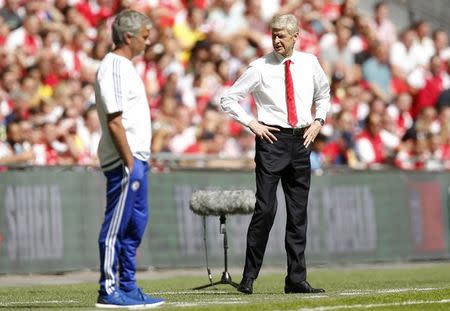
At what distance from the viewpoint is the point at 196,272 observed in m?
17.3

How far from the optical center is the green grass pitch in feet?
31.9

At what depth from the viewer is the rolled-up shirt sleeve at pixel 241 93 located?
1165cm

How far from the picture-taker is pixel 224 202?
12.6 meters

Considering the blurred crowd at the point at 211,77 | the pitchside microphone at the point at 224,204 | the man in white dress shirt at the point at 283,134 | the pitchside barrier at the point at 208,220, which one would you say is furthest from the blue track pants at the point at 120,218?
the blurred crowd at the point at 211,77

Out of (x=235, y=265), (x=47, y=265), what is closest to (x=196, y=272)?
(x=235, y=265)

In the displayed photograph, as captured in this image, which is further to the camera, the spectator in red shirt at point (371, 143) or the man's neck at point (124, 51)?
the spectator in red shirt at point (371, 143)

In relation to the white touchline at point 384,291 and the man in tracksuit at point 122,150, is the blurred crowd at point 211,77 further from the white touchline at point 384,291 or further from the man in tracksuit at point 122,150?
the man in tracksuit at point 122,150

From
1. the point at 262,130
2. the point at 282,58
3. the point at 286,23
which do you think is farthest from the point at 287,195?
the point at 286,23

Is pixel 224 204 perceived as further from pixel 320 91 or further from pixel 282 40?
pixel 282 40

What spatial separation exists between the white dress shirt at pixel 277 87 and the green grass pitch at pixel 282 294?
1589 millimetres

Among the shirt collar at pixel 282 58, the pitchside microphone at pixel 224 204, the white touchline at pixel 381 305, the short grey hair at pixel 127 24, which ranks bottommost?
the white touchline at pixel 381 305

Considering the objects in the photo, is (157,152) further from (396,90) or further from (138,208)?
(138,208)

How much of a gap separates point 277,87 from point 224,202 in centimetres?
155

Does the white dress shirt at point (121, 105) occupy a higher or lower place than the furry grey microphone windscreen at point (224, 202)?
higher
